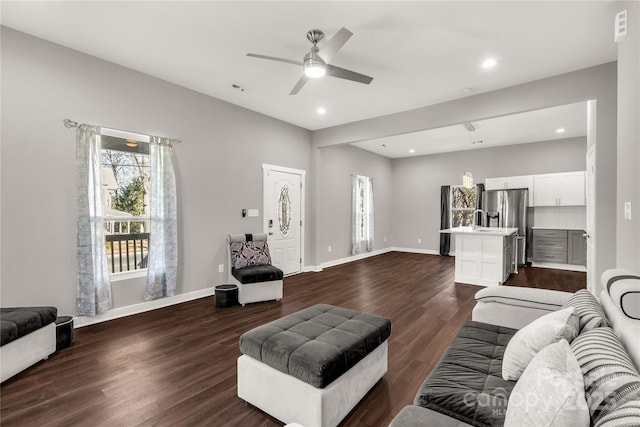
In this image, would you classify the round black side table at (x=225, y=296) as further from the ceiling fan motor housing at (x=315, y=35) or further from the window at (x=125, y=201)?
the ceiling fan motor housing at (x=315, y=35)

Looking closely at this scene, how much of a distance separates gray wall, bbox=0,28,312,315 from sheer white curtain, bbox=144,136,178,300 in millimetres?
182

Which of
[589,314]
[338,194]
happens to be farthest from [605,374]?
[338,194]

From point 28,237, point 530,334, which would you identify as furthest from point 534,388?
point 28,237

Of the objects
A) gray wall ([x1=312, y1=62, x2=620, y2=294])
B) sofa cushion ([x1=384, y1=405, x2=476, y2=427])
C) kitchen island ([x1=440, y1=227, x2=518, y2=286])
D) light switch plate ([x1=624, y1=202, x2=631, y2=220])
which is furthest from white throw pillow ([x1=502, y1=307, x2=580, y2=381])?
kitchen island ([x1=440, y1=227, x2=518, y2=286])

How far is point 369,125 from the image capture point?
548 centimetres

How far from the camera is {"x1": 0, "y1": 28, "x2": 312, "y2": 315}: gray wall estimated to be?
9.46 feet

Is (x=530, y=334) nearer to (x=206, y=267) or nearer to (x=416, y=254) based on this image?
(x=206, y=267)

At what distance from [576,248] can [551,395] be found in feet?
24.7

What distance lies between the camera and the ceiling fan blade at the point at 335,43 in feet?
7.65

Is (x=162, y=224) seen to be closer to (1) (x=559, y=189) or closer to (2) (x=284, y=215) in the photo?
(2) (x=284, y=215)

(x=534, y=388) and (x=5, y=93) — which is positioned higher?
(x=5, y=93)

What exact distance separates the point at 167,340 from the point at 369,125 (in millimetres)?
4604

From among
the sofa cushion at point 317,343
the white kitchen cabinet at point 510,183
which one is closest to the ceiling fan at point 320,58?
the sofa cushion at point 317,343

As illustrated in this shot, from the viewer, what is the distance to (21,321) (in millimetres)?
2320
